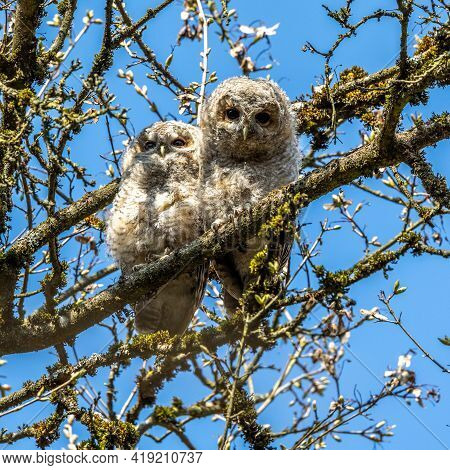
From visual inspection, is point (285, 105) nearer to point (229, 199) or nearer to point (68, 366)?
point (229, 199)

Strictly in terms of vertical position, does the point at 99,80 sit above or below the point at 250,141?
below

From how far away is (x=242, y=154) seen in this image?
4.89 metres

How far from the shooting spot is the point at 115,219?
490 centimetres

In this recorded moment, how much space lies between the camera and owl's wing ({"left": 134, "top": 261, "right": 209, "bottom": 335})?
5.00 meters

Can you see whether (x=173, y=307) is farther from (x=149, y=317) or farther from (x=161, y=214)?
(x=161, y=214)

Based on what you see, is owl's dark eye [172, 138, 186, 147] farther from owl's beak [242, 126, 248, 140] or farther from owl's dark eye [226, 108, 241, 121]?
owl's beak [242, 126, 248, 140]

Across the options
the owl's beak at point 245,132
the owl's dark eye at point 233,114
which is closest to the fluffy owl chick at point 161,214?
the owl's dark eye at point 233,114

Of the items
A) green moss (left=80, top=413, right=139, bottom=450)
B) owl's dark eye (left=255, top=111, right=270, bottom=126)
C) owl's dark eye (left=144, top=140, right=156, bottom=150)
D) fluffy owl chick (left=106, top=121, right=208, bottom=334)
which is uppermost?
owl's dark eye (left=144, top=140, right=156, bottom=150)

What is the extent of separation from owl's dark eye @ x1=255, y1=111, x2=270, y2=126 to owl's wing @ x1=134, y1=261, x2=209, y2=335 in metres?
1.12

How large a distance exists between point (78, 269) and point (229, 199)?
44.7 inches

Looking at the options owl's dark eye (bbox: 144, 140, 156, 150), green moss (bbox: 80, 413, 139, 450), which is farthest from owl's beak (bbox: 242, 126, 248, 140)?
green moss (bbox: 80, 413, 139, 450)

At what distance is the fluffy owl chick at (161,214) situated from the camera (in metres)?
4.79

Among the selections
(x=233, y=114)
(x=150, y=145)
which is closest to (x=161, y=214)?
(x=150, y=145)
